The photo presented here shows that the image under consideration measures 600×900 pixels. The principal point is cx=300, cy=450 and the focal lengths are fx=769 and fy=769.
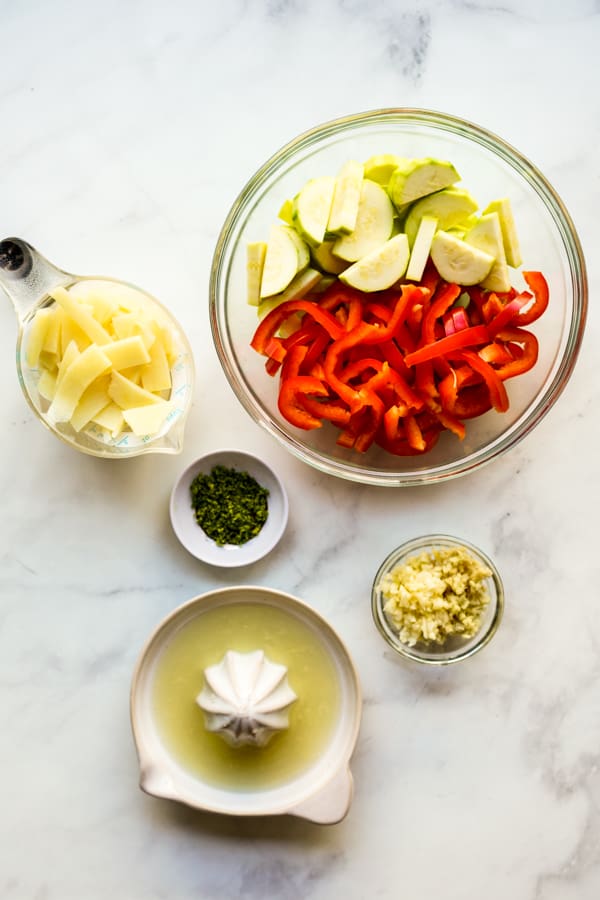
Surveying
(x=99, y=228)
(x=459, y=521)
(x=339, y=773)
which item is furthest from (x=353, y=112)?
(x=339, y=773)

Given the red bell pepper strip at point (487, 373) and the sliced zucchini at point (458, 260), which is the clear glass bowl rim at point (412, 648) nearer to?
the red bell pepper strip at point (487, 373)

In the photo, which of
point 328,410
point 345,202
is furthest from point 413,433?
point 345,202

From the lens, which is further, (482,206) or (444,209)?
(482,206)

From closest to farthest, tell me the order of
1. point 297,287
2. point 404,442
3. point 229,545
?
point 297,287 < point 404,442 < point 229,545

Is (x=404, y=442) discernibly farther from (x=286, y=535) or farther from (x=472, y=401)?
(x=286, y=535)

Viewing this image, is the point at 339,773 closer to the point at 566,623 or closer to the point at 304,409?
the point at 566,623

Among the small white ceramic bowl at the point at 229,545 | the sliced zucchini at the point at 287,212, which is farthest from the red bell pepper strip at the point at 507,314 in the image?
the small white ceramic bowl at the point at 229,545

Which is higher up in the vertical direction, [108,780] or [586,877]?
[586,877]
